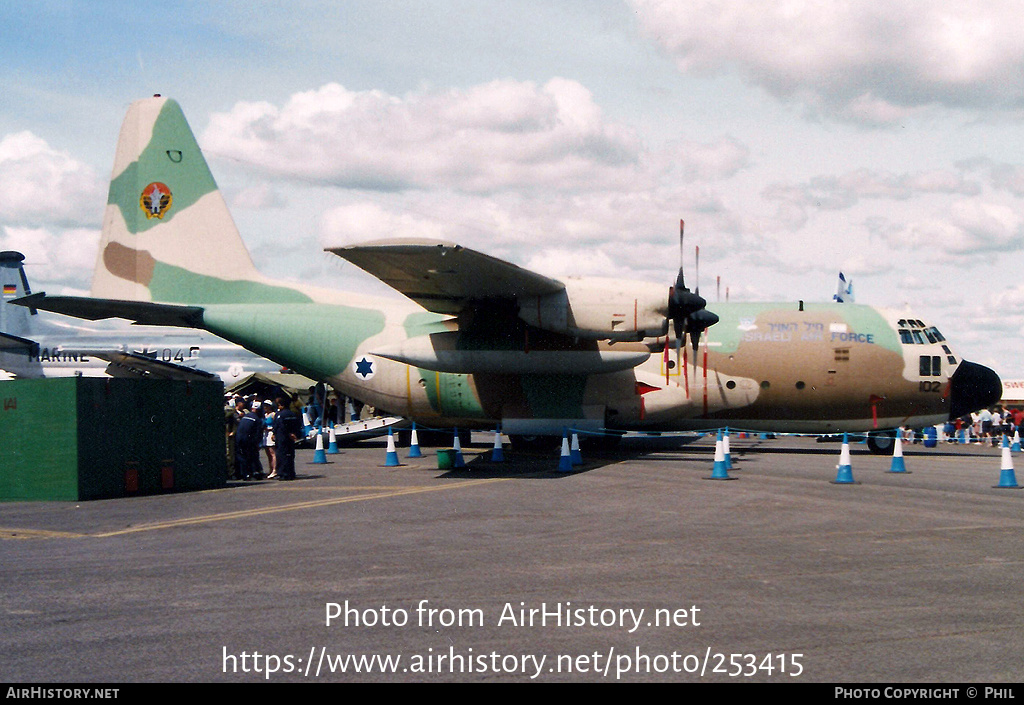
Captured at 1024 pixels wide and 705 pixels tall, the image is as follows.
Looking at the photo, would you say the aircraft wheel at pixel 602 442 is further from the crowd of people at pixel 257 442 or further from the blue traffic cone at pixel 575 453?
the crowd of people at pixel 257 442

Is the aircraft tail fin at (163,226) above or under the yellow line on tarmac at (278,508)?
above

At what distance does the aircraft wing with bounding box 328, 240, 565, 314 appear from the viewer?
17297 millimetres

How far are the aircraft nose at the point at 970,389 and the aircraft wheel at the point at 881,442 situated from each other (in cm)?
164

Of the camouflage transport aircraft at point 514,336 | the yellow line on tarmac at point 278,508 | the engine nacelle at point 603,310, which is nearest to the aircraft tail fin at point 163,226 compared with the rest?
the camouflage transport aircraft at point 514,336

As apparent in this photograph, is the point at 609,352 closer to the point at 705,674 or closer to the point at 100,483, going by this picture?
the point at 100,483

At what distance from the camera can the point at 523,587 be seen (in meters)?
8.11

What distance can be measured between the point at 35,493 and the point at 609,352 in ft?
39.9

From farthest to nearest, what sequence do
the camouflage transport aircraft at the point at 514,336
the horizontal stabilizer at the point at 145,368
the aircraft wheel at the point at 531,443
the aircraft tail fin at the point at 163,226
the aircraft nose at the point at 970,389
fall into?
the horizontal stabilizer at the point at 145,368
the aircraft wheel at the point at 531,443
the aircraft tail fin at the point at 163,226
the aircraft nose at the point at 970,389
the camouflage transport aircraft at the point at 514,336

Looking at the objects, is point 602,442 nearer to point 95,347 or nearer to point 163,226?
point 163,226

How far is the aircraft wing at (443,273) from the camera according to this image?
17.3 metres

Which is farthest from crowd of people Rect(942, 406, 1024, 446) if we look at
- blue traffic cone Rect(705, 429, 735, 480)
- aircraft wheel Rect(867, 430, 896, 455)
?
blue traffic cone Rect(705, 429, 735, 480)

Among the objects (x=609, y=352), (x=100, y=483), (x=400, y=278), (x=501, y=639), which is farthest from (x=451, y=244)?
(x=501, y=639)

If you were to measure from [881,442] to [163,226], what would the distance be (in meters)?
20.4

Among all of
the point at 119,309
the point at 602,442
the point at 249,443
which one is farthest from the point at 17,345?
the point at 602,442
